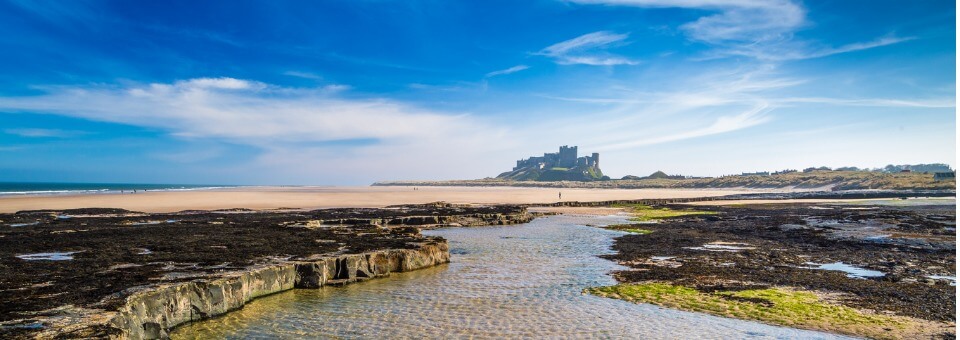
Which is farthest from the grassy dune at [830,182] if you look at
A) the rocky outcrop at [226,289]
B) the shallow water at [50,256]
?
the shallow water at [50,256]

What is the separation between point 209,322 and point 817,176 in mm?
171558

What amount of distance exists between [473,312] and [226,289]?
6.08 m

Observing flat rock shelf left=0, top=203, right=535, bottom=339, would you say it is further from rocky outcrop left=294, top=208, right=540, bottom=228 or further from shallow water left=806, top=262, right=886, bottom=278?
shallow water left=806, top=262, right=886, bottom=278

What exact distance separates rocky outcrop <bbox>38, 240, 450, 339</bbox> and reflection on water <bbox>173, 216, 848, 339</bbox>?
1.37ft

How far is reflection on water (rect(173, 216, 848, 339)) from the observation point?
11.5m

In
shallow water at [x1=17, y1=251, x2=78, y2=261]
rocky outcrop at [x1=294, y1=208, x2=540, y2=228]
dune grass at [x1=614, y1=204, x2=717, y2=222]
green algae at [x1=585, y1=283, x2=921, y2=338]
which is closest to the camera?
green algae at [x1=585, y1=283, x2=921, y2=338]

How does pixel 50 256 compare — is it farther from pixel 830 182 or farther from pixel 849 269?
pixel 830 182

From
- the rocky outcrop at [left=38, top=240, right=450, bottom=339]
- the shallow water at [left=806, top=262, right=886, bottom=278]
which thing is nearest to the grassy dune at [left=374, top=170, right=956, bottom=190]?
the shallow water at [left=806, top=262, right=886, bottom=278]

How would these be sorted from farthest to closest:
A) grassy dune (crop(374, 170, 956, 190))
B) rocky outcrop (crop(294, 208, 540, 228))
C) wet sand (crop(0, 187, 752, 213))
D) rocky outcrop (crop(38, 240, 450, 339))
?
grassy dune (crop(374, 170, 956, 190))
wet sand (crop(0, 187, 752, 213))
rocky outcrop (crop(294, 208, 540, 228))
rocky outcrop (crop(38, 240, 450, 339))

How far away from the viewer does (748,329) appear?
11648 millimetres

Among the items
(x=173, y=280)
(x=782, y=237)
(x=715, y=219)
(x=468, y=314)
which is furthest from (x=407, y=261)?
(x=715, y=219)

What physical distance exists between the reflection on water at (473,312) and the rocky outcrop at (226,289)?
16.4 inches

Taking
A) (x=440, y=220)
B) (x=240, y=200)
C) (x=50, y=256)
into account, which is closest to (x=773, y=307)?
→ (x=50, y=256)

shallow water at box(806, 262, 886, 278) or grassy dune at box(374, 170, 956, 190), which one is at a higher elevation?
grassy dune at box(374, 170, 956, 190)
